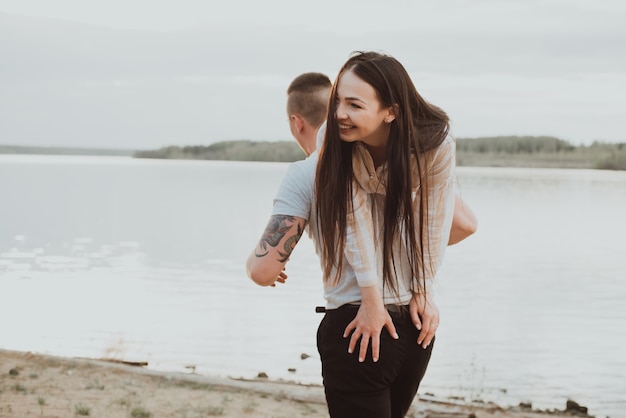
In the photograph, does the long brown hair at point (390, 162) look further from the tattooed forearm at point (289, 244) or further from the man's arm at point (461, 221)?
the man's arm at point (461, 221)

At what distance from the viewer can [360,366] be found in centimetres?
214

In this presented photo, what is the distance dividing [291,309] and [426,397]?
6.05 m

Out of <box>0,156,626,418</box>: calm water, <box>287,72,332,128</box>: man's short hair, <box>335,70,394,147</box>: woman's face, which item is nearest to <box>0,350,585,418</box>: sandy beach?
<box>0,156,626,418</box>: calm water

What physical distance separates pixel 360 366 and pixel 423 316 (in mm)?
227

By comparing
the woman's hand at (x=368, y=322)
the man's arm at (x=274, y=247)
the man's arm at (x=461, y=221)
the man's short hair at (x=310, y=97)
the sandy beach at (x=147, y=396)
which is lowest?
the sandy beach at (x=147, y=396)

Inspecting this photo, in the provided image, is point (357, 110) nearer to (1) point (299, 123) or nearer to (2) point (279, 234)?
(2) point (279, 234)

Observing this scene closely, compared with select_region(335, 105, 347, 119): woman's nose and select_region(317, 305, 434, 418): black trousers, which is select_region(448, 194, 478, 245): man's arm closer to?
select_region(317, 305, 434, 418): black trousers

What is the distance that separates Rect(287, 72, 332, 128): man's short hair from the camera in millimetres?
2752

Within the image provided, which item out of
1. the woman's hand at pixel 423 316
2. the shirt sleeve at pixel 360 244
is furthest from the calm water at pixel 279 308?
the shirt sleeve at pixel 360 244

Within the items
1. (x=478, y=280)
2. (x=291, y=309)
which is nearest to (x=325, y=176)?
(x=291, y=309)

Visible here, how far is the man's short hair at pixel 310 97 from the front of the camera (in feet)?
9.03

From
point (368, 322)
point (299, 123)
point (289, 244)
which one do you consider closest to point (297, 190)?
point (289, 244)

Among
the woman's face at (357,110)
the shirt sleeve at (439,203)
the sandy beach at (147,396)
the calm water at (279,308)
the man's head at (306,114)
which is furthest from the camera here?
the calm water at (279,308)

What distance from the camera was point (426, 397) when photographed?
22.2ft
